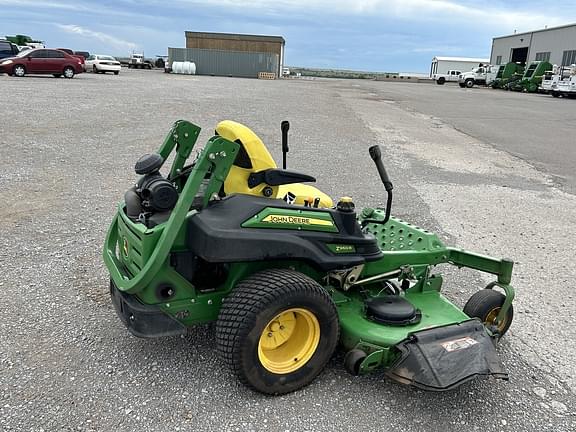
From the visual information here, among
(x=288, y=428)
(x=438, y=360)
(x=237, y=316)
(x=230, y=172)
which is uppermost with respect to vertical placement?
(x=230, y=172)

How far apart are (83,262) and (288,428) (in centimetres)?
263

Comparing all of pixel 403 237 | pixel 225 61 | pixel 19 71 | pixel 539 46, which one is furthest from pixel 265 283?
pixel 539 46

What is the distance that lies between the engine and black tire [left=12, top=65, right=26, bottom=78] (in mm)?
26630

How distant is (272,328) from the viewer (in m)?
2.81

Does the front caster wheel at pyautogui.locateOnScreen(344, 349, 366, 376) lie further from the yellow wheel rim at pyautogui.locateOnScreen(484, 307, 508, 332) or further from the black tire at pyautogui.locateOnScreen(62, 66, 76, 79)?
the black tire at pyautogui.locateOnScreen(62, 66, 76, 79)

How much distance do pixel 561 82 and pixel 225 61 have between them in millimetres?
30397

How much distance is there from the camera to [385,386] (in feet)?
9.61

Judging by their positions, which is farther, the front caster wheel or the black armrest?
the black armrest

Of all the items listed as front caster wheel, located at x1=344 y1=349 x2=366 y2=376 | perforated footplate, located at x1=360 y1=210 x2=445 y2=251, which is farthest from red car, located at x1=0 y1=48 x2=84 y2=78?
front caster wheel, located at x1=344 y1=349 x2=366 y2=376

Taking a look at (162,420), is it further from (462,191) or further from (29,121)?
(29,121)

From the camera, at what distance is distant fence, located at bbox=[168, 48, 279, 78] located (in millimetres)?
51406

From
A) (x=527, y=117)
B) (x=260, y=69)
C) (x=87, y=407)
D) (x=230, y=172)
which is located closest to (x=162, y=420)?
(x=87, y=407)

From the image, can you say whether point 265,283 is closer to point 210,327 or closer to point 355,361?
point 355,361

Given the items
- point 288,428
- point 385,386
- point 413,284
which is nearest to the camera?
point 288,428
